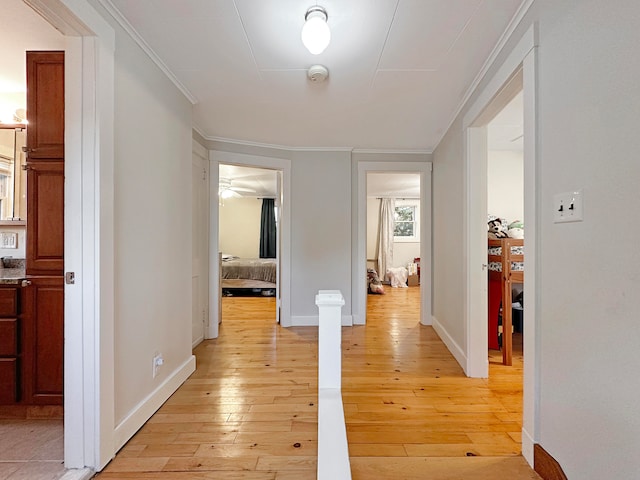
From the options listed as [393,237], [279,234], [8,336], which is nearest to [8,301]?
[8,336]

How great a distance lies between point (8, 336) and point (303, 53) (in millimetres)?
2377

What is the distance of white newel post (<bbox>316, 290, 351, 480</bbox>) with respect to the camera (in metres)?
1.28

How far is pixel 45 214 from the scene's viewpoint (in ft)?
5.68

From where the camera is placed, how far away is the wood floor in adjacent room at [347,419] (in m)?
1.48

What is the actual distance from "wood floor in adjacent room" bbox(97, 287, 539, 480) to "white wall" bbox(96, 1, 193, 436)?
0.25 meters

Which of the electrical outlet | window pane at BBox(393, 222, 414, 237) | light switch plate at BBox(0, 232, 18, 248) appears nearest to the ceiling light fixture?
the electrical outlet

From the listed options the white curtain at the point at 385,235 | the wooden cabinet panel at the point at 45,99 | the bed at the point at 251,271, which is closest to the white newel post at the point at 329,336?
the wooden cabinet panel at the point at 45,99

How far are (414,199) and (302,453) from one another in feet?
24.3

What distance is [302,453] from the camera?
5.14 feet

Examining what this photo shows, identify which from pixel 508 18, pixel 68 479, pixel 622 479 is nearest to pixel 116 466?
pixel 68 479

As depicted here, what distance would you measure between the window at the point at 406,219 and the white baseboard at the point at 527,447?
22.0 feet

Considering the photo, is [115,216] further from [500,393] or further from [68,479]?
[500,393]

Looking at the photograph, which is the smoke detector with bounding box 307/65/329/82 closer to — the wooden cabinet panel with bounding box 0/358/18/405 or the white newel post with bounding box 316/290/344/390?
the white newel post with bounding box 316/290/344/390

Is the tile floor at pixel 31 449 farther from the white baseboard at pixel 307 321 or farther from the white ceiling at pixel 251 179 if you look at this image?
the white ceiling at pixel 251 179
